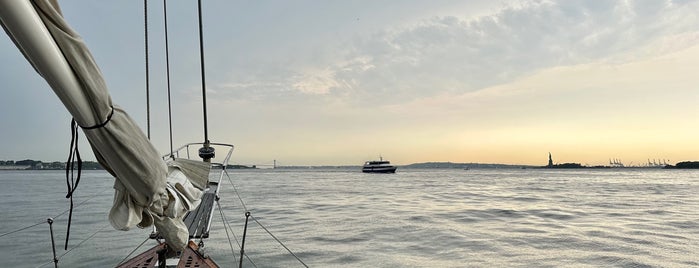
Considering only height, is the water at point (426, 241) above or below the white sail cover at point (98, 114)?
below

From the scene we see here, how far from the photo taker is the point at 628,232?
13.3 metres

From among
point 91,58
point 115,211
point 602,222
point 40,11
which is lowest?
point 602,222

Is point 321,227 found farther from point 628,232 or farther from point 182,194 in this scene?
point 182,194

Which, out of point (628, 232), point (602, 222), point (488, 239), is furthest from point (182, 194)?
point (602, 222)

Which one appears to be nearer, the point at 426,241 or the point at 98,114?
the point at 98,114

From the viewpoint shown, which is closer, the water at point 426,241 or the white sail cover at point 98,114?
the white sail cover at point 98,114

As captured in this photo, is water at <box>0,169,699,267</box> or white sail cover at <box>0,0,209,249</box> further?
water at <box>0,169,699,267</box>

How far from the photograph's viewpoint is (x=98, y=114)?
93.4 inches

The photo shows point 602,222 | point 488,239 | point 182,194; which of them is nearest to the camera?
point 182,194

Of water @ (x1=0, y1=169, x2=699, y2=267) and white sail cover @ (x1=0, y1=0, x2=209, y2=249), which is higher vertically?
white sail cover @ (x1=0, y1=0, x2=209, y2=249)

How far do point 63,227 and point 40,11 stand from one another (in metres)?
16.3

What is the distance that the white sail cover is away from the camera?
79.2 inches

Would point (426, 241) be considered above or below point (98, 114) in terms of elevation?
below

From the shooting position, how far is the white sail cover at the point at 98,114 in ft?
6.60
